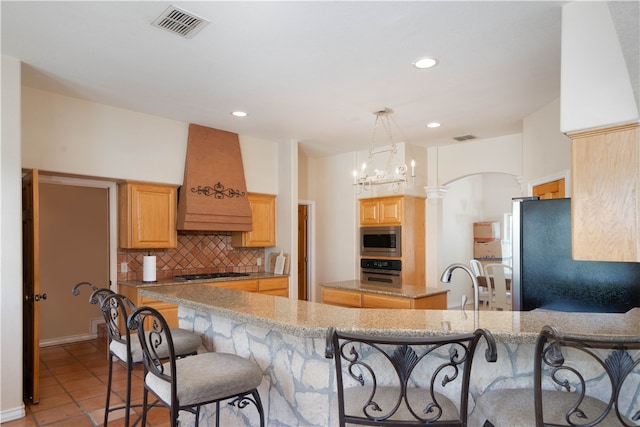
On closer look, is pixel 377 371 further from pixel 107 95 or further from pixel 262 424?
pixel 107 95

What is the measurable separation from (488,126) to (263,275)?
348 cm

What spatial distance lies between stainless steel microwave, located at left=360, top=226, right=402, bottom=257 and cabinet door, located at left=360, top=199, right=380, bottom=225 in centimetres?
11

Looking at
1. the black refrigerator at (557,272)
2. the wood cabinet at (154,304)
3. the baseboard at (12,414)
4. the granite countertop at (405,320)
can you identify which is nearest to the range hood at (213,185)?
the wood cabinet at (154,304)

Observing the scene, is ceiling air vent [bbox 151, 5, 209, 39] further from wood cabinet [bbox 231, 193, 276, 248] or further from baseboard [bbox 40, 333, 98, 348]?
baseboard [bbox 40, 333, 98, 348]

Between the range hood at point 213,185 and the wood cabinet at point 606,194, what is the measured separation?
3921 mm

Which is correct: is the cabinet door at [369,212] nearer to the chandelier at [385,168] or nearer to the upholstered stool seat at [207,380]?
the chandelier at [385,168]

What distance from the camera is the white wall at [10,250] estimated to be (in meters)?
3.03

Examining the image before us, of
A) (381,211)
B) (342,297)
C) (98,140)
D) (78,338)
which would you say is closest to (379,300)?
(342,297)

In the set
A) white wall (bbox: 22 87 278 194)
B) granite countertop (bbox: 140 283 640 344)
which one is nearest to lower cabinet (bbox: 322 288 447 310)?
granite countertop (bbox: 140 283 640 344)

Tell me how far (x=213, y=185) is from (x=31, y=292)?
2256 millimetres

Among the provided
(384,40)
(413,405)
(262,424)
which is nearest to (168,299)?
(262,424)

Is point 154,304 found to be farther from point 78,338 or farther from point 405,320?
point 405,320

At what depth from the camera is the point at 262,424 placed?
196 cm

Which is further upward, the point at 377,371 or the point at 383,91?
the point at 383,91
